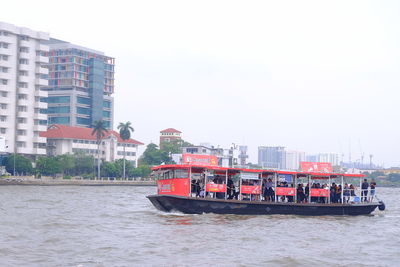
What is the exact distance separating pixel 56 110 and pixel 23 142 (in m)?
32.2

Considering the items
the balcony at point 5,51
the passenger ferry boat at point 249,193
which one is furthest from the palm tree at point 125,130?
the passenger ferry boat at point 249,193

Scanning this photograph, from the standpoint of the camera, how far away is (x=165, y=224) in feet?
87.2

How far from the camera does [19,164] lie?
8819 centimetres

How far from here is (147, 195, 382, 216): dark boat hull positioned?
2886 centimetres

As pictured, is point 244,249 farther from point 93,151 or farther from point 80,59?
point 80,59

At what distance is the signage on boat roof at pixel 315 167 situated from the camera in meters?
31.8

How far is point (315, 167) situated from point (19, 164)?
6392cm

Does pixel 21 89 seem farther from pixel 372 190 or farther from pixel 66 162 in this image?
pixel 372 190

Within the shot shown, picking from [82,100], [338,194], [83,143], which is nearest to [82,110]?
[82,100]

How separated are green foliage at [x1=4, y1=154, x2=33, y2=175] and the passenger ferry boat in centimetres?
5986

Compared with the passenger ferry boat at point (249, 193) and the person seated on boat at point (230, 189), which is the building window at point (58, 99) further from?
the person seated on boat at point (230, 189)

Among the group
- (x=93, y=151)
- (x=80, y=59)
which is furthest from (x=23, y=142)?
(x=80, y=59)

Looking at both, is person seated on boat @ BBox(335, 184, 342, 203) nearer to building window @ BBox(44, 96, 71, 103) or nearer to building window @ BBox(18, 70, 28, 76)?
building window @ BBox(18, 70, 28, 76)

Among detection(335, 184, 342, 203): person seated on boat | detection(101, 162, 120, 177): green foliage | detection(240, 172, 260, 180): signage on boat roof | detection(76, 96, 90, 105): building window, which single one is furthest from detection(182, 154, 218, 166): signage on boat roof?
detection(76, 96, 90, 105): building window
